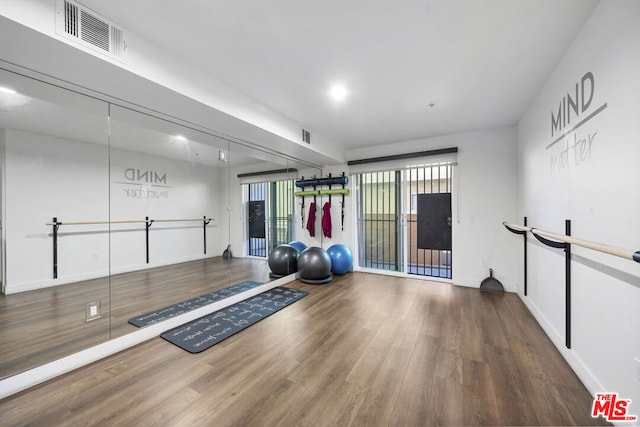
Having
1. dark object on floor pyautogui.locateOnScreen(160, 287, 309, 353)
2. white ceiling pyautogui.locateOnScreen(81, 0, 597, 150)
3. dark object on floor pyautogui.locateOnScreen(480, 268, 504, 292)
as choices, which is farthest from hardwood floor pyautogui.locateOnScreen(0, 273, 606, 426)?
white ceiling pyautogui.locateOnScreen(81, 0, 597, 150)

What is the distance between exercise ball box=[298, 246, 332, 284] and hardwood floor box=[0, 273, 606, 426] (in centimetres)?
162

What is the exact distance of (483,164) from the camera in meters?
4.41

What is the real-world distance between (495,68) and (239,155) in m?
3.64

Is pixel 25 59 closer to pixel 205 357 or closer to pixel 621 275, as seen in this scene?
pixel 205 357

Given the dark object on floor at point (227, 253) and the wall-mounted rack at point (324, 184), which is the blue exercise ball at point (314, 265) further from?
the dark object on floor at point (227, 253)

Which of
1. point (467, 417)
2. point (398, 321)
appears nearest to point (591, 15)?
point (467, 417)

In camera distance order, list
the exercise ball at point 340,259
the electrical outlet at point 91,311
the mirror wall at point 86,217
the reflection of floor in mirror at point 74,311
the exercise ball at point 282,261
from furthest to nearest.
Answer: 1. the exercise ball at point 340,259
2. the exercise ball at point 282,261
3. the electrical outlet at point 91,311
4. the mirror wall at point 86,217
5. the reflection of floor in mirror at point 74,311

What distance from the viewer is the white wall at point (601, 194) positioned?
4.62 ft

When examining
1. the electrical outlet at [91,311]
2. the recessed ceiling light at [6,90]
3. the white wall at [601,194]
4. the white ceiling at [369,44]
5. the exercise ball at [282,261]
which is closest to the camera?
the white wall at [601,194]

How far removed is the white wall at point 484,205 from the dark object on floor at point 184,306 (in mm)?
4005

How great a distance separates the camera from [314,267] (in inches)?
185

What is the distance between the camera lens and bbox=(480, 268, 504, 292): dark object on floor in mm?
4203

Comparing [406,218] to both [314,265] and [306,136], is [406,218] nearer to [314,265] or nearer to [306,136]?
[314,265]

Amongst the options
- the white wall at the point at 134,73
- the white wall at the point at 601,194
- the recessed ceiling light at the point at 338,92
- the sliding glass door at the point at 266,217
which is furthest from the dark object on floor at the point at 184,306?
the white wall at the point at 601,194
